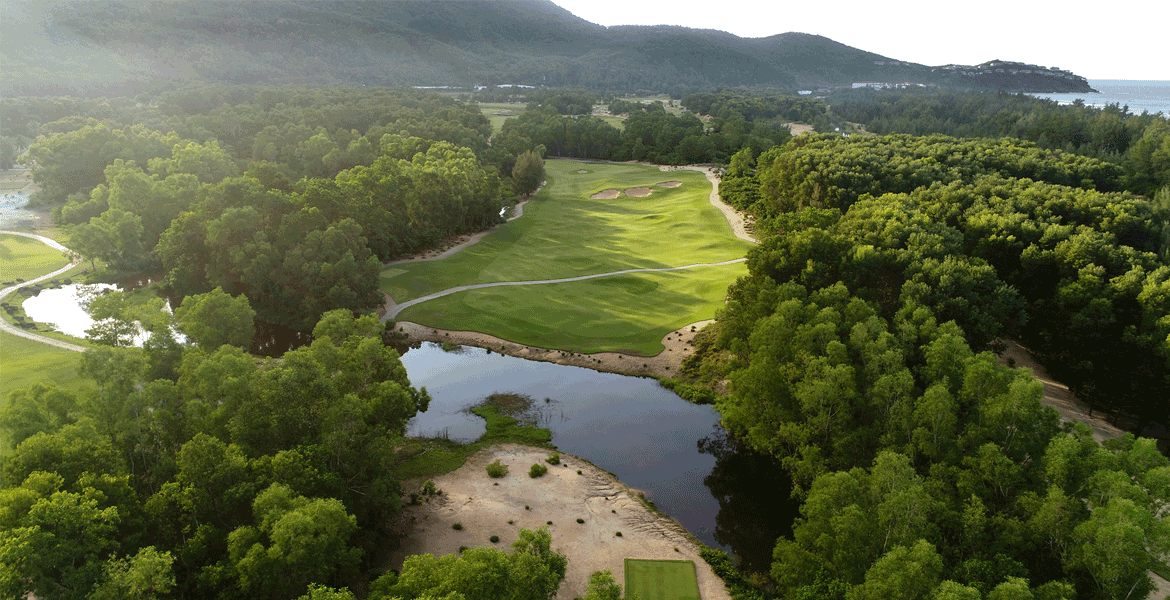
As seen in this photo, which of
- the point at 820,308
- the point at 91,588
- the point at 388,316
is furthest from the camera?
the point at 388,316

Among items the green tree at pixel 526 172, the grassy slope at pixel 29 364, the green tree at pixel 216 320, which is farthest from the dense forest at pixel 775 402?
the green tree at pixel 526 172

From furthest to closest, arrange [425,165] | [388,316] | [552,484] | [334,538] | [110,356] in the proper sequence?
1. [425,165]
2. [388,316]
3. [552,484]
4. [110,356]
5. [334,538]

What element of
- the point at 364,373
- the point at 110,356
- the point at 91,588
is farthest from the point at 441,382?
the point at 91,588

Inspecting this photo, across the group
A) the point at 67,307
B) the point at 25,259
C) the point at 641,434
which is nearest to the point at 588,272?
the point at 641,434

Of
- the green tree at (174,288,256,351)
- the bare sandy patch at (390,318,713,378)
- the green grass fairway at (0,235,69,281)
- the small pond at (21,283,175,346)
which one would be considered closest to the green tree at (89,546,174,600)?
the green tree at (174,288,256,351)

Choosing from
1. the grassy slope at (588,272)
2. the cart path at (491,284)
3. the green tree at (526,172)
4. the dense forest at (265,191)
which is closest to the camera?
the dense forest at (265,191)

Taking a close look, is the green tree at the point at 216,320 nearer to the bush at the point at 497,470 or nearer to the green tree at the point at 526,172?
the bush at the point at 497,470

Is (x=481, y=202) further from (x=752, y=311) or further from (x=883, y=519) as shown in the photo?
(x=883, y=519)
